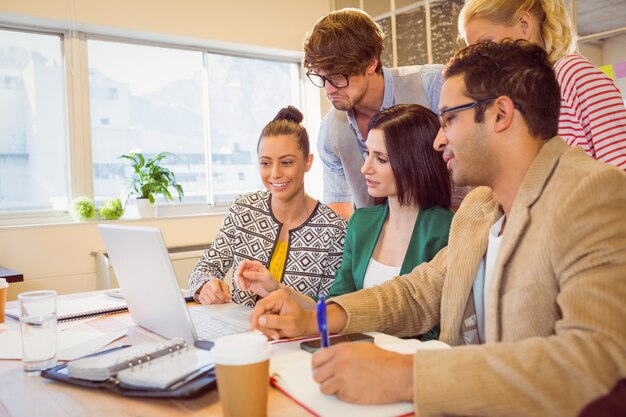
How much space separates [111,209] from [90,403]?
288cm

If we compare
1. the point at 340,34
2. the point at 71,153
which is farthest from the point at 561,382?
the point at 71,153

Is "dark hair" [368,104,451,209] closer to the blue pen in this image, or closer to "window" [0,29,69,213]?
the blue pen

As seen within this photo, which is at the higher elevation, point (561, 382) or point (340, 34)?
point (340, 34)

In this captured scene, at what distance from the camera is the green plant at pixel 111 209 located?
362 centimetres

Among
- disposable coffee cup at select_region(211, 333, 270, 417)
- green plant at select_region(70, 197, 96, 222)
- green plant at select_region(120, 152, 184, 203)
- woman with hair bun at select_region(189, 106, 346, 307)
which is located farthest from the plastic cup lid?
green plant at select_region(120, 152, 184, 203)

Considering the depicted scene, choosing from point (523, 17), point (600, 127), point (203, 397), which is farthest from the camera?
point (523, 17)

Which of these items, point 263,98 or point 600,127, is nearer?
point 600,127

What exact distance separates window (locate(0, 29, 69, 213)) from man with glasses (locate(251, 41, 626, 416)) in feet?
9.54

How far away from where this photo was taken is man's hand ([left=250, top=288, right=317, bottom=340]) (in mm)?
1218

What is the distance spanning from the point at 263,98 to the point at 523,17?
3223mm

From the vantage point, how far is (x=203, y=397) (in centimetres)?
91

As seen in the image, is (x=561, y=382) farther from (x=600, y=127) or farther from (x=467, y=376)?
(x=600, y=127)

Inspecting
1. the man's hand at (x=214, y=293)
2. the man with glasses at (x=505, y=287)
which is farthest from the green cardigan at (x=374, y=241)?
the man's hand at (x=214, y=293)

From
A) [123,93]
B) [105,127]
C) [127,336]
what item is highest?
[123,93]
